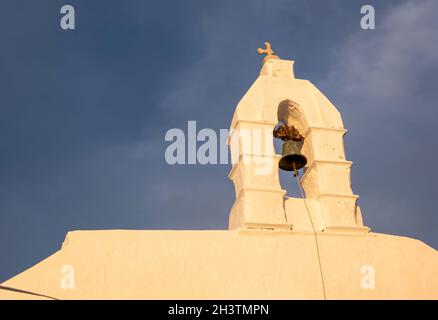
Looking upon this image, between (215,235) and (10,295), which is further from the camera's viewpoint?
(215,235)

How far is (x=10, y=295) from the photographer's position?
9891 millimetres

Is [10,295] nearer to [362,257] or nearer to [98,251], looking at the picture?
[98,251]

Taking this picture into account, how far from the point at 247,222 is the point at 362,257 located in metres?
2.15

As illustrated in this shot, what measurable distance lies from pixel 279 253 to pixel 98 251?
121 inches

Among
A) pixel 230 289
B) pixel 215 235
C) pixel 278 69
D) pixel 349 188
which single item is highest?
pixel 278 69

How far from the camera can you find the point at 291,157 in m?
13.4

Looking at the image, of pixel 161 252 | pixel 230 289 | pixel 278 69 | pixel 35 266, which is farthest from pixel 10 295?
pixel 278 69

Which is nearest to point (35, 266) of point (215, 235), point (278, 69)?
point (215, 235)

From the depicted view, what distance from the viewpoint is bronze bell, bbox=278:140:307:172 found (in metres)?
13.4

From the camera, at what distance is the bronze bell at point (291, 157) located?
13367mm
